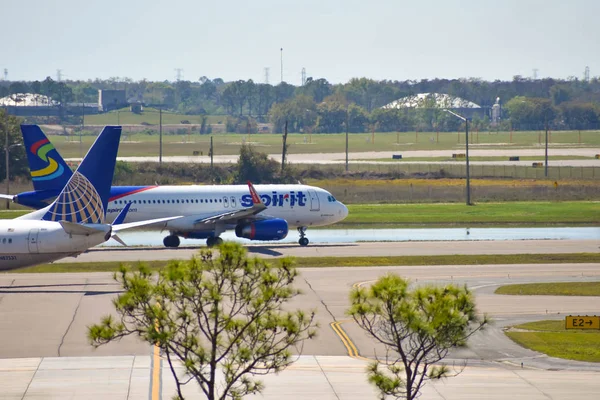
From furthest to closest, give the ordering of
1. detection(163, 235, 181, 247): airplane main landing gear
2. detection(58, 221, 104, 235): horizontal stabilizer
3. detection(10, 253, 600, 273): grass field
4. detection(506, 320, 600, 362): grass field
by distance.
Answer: detection(163, 235, 181, 247): airplane main landing gear → detection(10, 253, 600, 273): grass field → detection(58, 221, 104, 235): horizontal stabilizer → detection(506, 320, 600, 362): grass field

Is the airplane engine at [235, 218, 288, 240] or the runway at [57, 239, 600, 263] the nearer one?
the runway at [57, 239, 600, 263]

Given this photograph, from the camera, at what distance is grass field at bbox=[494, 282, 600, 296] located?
4553 cm

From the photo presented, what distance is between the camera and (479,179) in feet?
376

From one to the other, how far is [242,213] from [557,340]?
2899 centimetres

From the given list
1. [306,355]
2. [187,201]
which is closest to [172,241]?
[187,201]

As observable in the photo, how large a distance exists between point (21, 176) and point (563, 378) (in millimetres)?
93947

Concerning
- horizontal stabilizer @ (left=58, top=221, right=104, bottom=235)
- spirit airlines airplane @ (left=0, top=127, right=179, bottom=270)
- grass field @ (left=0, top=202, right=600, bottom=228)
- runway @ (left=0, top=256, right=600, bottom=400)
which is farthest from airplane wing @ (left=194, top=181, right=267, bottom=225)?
horizontal stabilizer @ (left=58, top=221, right=104, bottom=235)

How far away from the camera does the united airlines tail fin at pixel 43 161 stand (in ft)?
189

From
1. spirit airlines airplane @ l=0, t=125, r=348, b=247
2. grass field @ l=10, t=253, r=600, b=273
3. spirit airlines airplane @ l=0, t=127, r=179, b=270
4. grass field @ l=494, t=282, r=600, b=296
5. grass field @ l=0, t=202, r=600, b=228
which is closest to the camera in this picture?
spirit airlines airplane @ l=0, t=127, r=179, b=270

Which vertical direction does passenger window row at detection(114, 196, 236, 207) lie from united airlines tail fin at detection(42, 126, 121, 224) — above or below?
below

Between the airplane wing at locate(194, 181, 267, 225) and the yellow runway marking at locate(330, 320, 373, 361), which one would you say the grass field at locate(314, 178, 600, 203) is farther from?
the yellow runway marking at locate(330, 320, 373, 361)

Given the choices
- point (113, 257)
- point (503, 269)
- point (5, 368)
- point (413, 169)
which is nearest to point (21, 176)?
point (413, 169)

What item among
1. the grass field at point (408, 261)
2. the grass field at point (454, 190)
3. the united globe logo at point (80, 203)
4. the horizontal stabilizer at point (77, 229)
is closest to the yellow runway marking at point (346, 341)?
the horizontal stabilizer at point (77, 229)

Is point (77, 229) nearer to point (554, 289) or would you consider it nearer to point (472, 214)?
point (554, 289)
